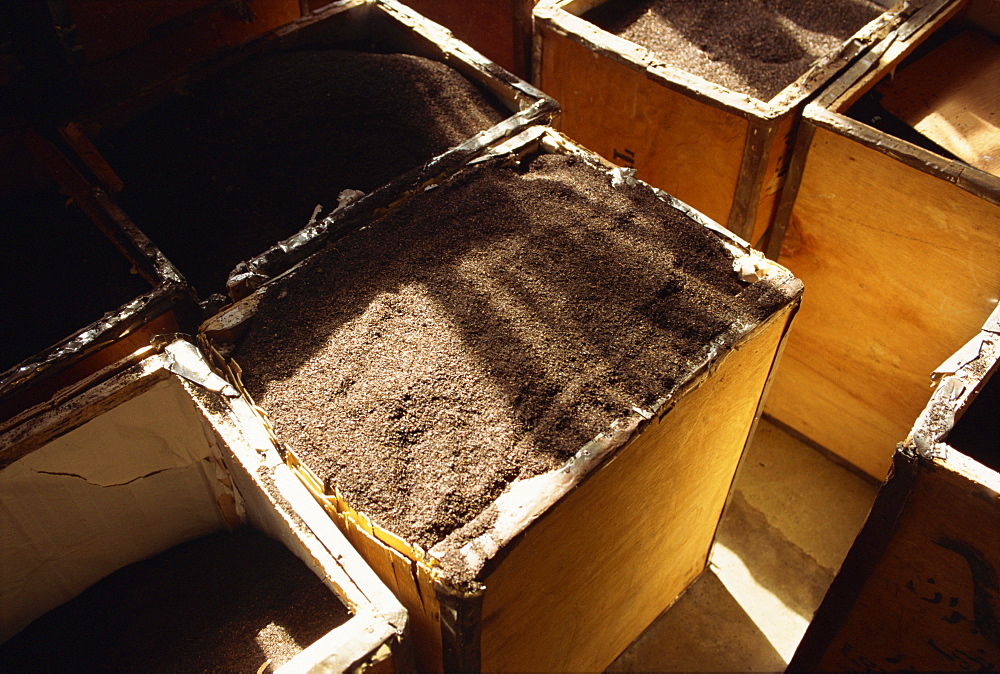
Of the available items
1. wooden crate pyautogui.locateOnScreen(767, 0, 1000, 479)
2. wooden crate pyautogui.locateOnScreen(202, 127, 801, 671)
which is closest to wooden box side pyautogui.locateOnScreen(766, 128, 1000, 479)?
wooden crate pyautogui.locateOnScreen(767, 0, 1000, 479)

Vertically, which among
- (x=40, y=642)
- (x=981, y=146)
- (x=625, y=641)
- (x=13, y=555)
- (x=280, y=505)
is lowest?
(x=625, y=641)

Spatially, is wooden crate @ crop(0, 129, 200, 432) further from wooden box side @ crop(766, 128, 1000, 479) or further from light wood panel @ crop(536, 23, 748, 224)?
wooden box side @ crop(766, 128, 1000, 479)

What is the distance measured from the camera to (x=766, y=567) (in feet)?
8.86

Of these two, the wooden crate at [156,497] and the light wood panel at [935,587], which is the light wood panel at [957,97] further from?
the wooden crate at [156,497]

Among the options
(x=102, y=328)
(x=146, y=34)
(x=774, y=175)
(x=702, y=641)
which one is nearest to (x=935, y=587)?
(x=702, y=641)

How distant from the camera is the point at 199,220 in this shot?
7.07ft

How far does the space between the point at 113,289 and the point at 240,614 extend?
3.08 ft

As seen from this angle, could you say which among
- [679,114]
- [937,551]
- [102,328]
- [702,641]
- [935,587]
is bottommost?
[702,641]

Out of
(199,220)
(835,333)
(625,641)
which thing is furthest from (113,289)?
(835,333)

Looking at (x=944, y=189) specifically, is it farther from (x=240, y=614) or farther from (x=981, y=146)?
(x=240, y=614)

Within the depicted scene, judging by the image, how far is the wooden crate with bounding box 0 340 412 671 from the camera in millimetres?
1424

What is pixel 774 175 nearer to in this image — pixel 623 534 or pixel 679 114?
pixel 679 114

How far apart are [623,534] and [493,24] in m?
2.29

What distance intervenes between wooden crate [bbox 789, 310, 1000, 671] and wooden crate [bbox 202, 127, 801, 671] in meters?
0.39
